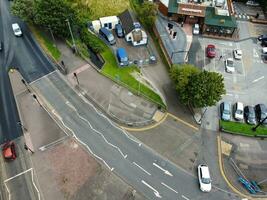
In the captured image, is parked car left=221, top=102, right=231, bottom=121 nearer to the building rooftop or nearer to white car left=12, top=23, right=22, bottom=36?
the building rooftop

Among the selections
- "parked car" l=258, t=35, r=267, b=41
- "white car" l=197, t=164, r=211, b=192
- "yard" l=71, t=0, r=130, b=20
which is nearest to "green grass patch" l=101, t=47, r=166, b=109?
"yard" l=71, t=0, r=130, b=20

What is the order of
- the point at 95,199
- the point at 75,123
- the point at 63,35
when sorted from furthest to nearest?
the point at 63,35 < the point at 75,123 < the point at 95,199

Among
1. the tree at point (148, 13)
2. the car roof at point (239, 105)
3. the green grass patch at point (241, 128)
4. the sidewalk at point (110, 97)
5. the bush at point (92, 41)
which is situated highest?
the tree at point (148, 13)

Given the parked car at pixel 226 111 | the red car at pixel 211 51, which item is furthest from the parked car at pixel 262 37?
the parked car at pixel 226 111

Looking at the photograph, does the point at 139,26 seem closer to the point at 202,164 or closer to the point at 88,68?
the point at 88,68

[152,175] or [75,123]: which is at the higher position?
[75,123]

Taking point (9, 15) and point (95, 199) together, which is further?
point (9, 15)

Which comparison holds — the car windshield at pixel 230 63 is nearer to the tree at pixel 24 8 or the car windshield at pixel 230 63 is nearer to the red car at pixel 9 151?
the tree at pixel 24 8

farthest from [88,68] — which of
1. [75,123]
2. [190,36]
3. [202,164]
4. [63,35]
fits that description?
[202,164]
